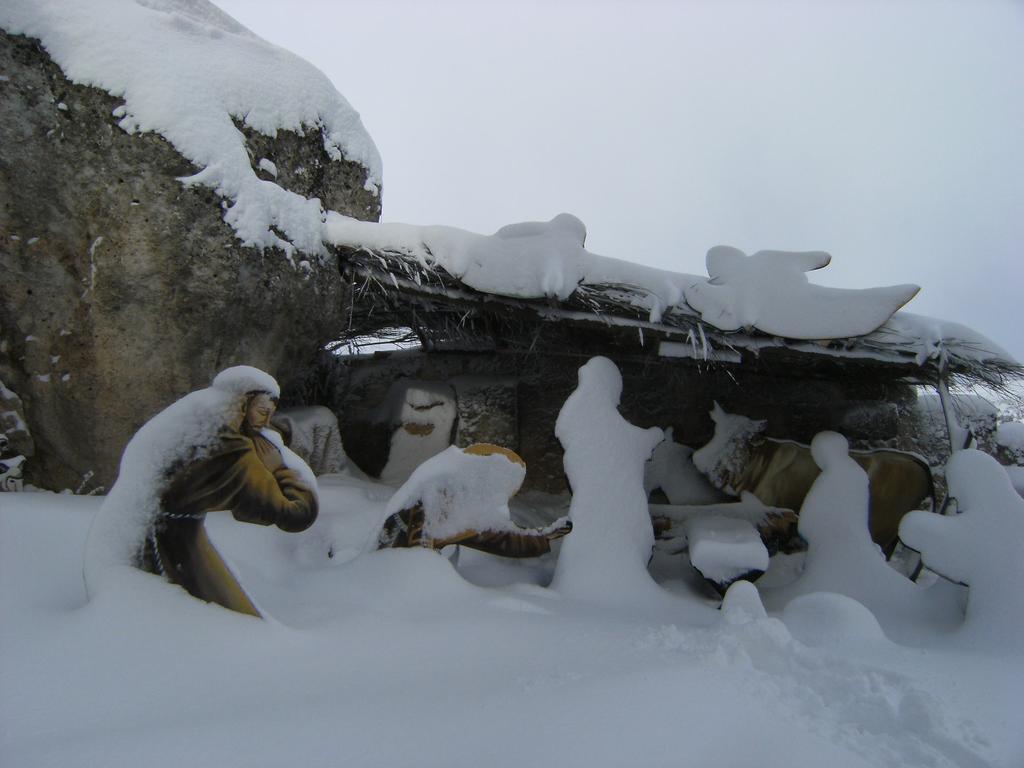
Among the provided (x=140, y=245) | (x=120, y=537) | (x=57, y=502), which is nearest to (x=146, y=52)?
(x=140, y=245)

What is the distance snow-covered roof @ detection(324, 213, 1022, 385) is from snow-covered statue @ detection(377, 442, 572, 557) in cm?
85

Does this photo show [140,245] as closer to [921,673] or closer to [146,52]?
[146,52]

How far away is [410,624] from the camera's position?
172cm

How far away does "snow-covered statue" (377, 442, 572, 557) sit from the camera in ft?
7.12

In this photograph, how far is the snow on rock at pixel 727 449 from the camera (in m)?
3.69

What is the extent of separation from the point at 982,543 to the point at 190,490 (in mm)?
2736

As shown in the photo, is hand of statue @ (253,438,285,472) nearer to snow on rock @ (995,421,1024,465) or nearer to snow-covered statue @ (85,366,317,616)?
snow-covered statue @ (85,366,317,616)

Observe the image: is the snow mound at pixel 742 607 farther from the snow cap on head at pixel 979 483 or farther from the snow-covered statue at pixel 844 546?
the snow cap on head at pixel 979 483

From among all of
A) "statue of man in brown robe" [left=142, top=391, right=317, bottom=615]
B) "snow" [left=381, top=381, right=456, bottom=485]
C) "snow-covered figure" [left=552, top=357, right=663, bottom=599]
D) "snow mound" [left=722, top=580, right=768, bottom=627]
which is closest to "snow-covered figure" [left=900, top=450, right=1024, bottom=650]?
"snow mound" [left=722, top=580, right=768, bottom=627]

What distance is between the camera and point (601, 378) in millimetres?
2748

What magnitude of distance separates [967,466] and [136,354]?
11.4 feet

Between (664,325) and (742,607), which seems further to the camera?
(664,325)

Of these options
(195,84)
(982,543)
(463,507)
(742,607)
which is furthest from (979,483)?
(195,84)

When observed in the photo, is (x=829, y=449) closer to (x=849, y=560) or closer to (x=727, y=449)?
(x=849, y=560)
